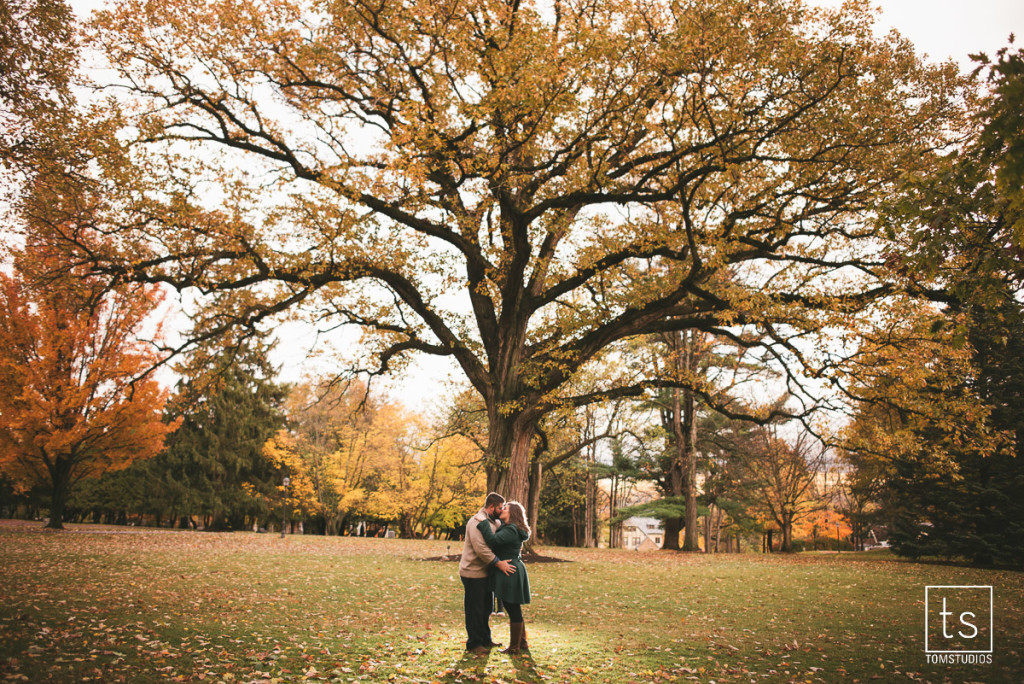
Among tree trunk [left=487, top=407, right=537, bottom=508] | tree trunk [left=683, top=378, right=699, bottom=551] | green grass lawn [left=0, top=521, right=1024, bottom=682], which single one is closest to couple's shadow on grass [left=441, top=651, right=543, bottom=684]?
green grass lawn [left=0, top=521, right=1024, bottom=682]

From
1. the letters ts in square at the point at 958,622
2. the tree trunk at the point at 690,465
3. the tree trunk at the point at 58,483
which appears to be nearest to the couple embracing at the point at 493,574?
the letters ts in square at the point at 958,622

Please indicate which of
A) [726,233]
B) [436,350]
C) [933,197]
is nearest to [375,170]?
[436,350]

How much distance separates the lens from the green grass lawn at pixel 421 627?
537 centimetres

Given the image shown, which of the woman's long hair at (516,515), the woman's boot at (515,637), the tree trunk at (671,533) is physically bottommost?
the tree trunk at (671,533)

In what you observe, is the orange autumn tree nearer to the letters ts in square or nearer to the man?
the man

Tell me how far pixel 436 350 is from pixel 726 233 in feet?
24.3

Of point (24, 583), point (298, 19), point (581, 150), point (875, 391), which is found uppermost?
point (298, 19)

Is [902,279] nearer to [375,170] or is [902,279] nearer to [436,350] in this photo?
[436,350]

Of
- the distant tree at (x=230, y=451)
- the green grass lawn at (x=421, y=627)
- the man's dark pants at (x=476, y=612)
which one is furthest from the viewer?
the distant tree at (x=230, y=451)

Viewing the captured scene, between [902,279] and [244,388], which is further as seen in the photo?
[244,388]

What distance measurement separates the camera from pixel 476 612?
620 cm

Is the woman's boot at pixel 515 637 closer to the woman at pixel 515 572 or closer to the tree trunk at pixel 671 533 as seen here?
the woman at pixel 515 572

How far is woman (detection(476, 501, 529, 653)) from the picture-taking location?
601 cm

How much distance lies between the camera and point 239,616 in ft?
25.0
